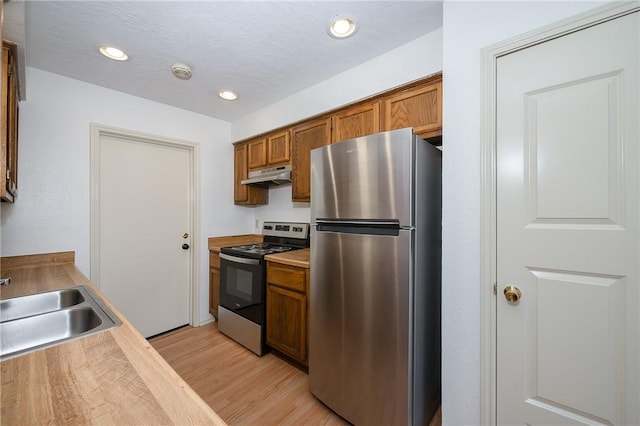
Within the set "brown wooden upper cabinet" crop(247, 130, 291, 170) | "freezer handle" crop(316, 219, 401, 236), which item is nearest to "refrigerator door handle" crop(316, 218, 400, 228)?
"freezer handle" crop(316, 219, 401, 236)

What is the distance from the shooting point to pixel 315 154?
68.8 inches

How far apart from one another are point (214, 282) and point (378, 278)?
2.15 meters

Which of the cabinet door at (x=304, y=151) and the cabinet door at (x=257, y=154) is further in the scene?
the cabinet door at (x=257, y=154)

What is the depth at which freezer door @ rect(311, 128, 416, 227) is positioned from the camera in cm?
134

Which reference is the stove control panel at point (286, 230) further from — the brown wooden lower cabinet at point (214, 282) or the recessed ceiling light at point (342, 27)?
the recessed ceiling light at point (342, 27)

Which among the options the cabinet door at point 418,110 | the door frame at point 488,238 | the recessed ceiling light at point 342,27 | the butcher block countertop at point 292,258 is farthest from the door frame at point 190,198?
the door frame at point 488,238

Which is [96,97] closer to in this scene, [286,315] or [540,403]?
[286,315]

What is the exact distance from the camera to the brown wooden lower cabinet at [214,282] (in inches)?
113

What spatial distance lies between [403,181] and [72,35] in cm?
220

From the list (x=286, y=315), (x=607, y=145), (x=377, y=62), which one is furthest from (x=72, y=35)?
(x=607, y=145)

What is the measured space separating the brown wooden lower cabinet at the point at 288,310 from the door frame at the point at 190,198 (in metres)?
1.12

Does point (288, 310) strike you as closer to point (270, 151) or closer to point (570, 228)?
point (270, 151)

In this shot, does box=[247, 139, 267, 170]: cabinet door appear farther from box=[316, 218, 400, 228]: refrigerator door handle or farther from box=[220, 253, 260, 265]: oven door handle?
box=[316, 218, 400, 228]: refrigerator door handle

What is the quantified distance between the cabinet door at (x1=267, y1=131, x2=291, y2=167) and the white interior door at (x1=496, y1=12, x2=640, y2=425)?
1778 millimetres
